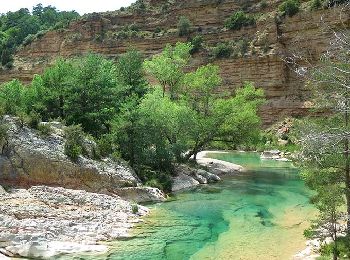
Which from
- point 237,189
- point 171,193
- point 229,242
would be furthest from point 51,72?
point 229,242

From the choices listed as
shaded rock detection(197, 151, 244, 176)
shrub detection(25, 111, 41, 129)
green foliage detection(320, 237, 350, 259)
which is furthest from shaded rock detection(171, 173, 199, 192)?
green foliage detection(320, 237, 350, 259)

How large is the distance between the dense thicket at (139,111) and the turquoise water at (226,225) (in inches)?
164

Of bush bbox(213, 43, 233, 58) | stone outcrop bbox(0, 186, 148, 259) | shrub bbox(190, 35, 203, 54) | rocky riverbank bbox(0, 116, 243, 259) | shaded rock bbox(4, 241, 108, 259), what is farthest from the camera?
shrub bbox(190, 35, 203, 54)

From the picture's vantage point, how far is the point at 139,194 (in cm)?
2364

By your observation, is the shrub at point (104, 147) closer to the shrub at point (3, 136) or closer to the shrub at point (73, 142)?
the shrub at point (73, 142)

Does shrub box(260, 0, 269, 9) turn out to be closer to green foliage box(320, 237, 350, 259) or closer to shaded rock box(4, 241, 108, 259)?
green foliage box(320, 237, 350, 259)

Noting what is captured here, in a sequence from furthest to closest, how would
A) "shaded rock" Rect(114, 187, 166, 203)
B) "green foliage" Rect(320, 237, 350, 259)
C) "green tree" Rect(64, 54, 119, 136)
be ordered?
"green tree" Rect(64, 54, 119, 136) → "shaded rock" Rect(114, 187, 166, 203) → "green foliage" Rect(320, 237, 350, 259)

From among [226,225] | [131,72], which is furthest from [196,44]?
[226,225]

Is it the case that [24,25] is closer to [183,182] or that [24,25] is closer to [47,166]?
[183,182]

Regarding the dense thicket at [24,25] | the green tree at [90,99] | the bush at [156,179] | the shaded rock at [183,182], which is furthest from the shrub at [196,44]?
the bush at [156,179]

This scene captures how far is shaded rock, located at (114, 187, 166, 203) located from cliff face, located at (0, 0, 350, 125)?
36.6 metres

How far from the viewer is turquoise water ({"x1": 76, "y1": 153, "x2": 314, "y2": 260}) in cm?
1498

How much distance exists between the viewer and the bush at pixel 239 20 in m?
72.0

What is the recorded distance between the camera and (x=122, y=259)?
14.0 m
